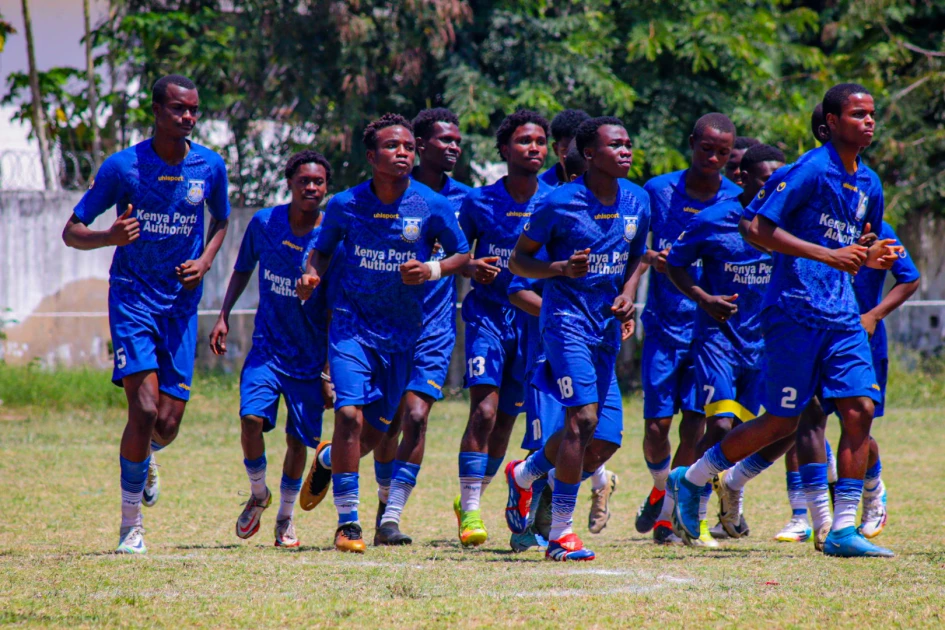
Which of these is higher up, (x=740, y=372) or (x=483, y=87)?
(x=483, y=87)

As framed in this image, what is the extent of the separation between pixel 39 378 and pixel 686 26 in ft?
33.8

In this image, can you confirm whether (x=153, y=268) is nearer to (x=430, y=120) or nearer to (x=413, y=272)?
(x=413, y=272)

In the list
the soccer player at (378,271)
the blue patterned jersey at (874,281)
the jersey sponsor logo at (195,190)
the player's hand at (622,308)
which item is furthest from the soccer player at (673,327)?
the jersey sponsor logo at (195,190)

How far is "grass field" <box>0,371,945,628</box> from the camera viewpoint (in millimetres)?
4828

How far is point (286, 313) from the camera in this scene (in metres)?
7.96

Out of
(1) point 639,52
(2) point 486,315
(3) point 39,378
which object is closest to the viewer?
(2) point 486,315

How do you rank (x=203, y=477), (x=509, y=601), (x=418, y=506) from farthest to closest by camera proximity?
(x=203, y=477) → (x=418, y=506) → (x=509, y=601)

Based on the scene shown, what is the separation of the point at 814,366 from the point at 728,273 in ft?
5.78

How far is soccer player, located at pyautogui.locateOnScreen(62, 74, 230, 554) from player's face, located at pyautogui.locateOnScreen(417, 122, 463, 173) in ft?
5.40

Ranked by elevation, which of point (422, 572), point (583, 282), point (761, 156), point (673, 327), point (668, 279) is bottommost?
point (422, 572)

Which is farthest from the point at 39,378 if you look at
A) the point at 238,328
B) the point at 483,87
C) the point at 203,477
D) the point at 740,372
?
the point at 740,372

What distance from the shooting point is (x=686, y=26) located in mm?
18047

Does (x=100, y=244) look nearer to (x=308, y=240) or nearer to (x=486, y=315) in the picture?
(x=308, y=240)

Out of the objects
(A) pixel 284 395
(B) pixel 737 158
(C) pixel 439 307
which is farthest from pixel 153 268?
(B) pixel 737 158
